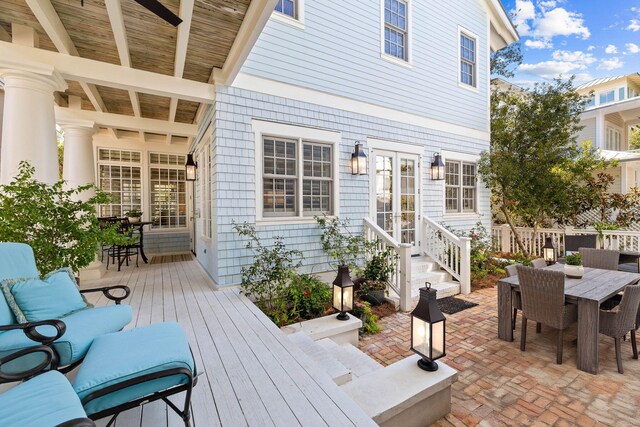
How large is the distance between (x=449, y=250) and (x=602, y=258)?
8.36 ft

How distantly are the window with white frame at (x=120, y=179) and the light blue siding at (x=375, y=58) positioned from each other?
5.65m

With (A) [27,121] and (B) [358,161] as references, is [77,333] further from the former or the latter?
(B) [358,161]

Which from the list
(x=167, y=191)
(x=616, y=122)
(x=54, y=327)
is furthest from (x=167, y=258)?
(x=616, y=122)

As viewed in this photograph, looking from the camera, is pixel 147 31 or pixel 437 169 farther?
pixel 437 169

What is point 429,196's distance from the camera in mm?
7332

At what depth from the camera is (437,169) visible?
7.27 m

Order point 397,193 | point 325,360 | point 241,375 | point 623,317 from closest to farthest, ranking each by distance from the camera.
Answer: point 241,375
point 325,360
point 623,317
point 397,193

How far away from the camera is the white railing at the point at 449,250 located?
19.5 ft

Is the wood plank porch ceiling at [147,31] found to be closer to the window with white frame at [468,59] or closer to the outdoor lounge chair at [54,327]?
the outdoor lounge chair at [54,327]

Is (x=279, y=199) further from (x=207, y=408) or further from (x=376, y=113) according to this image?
(x=207, y=408)

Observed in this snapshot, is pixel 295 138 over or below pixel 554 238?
over

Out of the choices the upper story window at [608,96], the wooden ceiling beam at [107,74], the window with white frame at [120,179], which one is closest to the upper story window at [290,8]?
the wooden ceiling beam at [107,74]

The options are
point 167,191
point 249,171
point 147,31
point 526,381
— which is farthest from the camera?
point 167,191

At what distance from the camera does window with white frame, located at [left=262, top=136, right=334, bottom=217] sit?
5.22 metres
